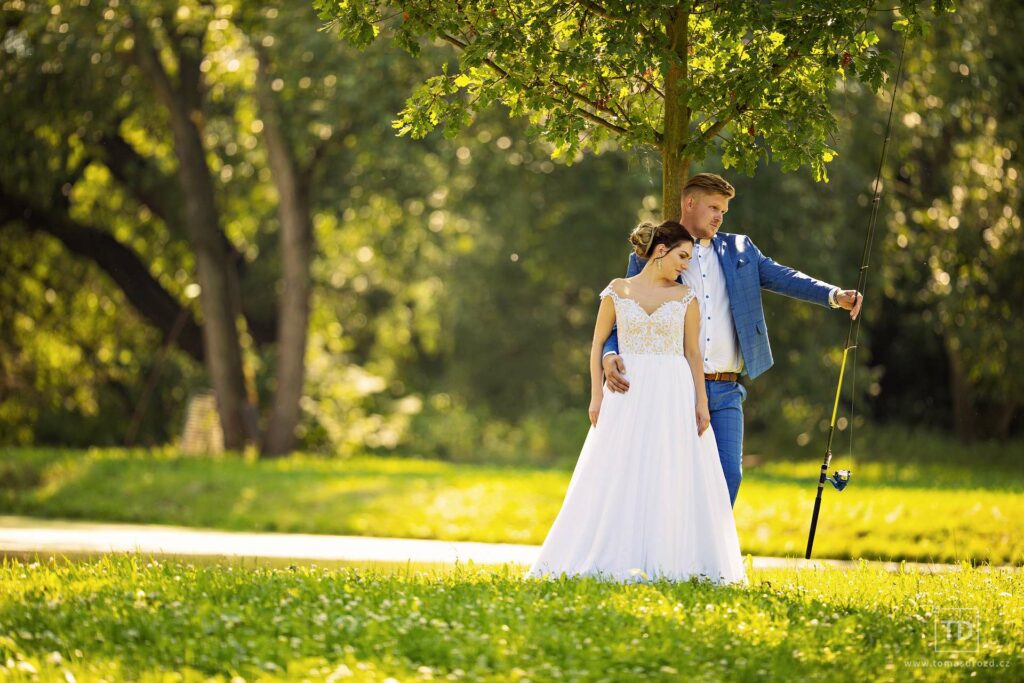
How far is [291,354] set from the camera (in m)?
21.1

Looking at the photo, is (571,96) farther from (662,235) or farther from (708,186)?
(662,235)

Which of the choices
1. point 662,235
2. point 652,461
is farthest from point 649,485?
point 662,235

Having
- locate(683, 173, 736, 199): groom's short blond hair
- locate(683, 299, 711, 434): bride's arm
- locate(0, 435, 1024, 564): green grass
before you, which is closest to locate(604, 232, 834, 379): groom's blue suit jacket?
locate(683, 299, 711, 434): bride's arm

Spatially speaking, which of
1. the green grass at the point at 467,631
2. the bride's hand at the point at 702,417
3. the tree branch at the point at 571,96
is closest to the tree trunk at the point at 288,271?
the tree branch at the point at 571,96

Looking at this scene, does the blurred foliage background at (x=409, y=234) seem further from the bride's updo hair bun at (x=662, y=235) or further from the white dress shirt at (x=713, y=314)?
the bride's updo hair bun at (x=662, y=235)

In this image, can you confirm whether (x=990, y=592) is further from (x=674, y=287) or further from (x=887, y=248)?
(x=887, y=248)

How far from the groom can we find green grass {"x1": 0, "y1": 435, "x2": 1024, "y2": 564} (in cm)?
428

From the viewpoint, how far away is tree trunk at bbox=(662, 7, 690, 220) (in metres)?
8.55

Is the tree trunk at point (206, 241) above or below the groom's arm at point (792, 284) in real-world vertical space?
above

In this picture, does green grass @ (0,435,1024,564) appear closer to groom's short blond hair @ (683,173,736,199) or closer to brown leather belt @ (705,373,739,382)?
brown leather belt @ (705,373,739,382)

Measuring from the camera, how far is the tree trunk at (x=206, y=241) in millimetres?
20406

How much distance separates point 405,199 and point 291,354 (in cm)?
339

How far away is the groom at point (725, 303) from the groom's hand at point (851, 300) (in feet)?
0.97

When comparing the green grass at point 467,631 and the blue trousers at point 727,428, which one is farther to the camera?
the blue trousers at point 727,428
